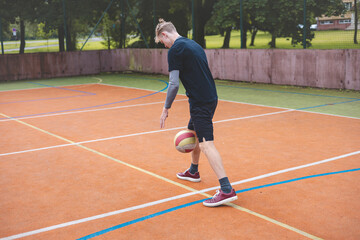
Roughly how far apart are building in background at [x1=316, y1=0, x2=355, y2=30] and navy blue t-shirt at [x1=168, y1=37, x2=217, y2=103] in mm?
12738

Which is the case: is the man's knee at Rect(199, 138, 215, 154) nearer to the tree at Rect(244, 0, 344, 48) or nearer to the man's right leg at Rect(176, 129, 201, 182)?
the man's right leg at Rect(176, 129, 201, 182)

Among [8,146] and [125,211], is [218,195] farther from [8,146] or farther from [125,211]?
[8,146]

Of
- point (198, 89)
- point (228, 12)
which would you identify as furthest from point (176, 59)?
point (228, 12)

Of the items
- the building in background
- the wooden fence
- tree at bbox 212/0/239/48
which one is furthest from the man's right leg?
→ tree at bbox 212/0/239/48

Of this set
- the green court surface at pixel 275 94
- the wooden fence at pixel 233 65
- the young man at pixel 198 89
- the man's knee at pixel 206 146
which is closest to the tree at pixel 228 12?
the wooden fence at pixel 233 65

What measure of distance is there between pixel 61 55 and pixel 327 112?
17377 mm

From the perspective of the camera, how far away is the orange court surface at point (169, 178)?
4879 mm

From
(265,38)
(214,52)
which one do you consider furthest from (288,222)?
(265,38)

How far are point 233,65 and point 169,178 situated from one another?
1360 cm

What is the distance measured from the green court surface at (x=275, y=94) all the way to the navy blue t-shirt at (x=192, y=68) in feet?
22.3

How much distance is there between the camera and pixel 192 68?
5.51 meters

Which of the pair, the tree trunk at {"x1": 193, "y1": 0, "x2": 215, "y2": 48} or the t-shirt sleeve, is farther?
the tree trunk at {"x1": 193, "y1": 0, "x2": 215, "y2": 48}

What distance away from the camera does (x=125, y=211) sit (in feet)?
17.6

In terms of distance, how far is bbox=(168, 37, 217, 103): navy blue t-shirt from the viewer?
5457 mm
